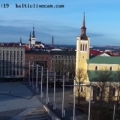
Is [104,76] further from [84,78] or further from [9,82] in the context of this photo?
[9,82]

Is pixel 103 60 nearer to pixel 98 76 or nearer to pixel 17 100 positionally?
pixel 98 76

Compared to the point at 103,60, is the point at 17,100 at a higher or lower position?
lower

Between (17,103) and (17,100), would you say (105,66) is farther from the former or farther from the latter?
(17,103)

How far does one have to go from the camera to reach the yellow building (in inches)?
1521

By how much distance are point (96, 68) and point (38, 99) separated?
826 cm

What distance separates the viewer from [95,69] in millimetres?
40781

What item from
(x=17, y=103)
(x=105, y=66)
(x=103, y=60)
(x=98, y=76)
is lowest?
(x=17, y=103)

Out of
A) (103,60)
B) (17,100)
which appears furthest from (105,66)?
(17,100)

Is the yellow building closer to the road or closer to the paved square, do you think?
the paved square

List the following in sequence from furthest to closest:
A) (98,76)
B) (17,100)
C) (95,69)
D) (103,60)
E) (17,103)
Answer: (103,60)
(95,69)
(98,76)
(17,100)
(17,103)

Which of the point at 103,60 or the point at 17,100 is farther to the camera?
the point at 103,60

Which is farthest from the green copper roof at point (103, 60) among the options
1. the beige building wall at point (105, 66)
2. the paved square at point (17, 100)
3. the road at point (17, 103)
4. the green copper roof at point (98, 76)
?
the paved square at point (17, 100)

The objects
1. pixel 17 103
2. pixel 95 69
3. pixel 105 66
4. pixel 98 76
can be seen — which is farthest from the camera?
pixel 105 66

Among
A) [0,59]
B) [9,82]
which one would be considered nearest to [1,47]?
[0,59]
